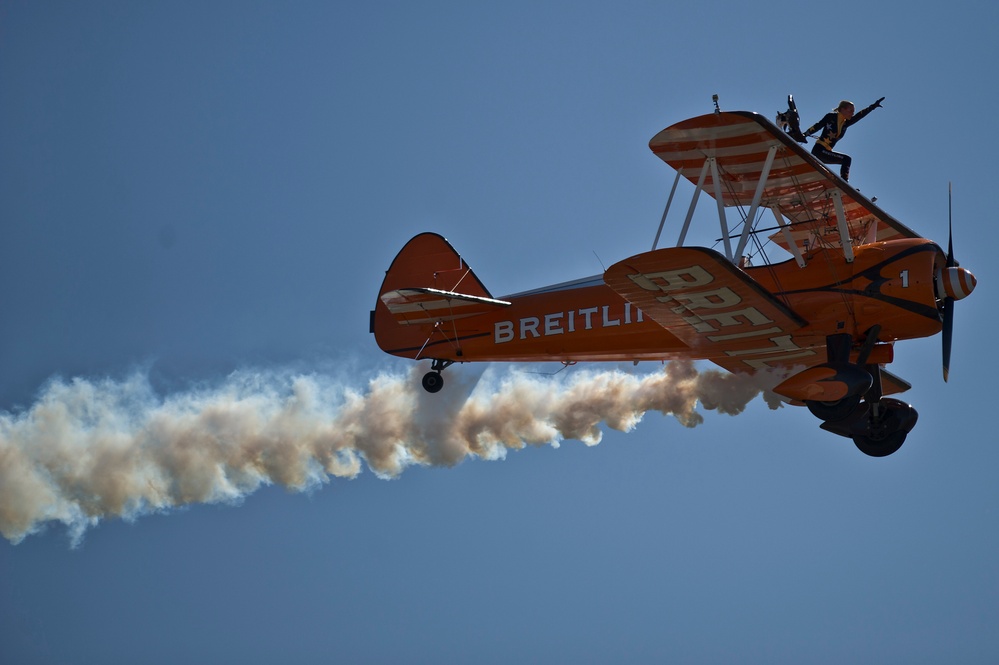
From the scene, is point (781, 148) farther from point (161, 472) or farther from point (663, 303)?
point (161, 472)

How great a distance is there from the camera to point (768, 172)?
51.0 ft

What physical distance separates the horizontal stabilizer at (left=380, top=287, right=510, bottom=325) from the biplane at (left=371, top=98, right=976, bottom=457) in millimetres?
24

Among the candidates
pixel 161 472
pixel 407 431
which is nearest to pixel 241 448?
pixel 161 472

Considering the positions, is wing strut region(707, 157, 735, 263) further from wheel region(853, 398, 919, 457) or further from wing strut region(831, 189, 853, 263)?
wheel region(853, 398, 919, 457)

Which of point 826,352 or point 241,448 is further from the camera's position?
point 241,448

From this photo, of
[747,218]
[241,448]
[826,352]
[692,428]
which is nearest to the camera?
[747,218]

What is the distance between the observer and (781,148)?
15852mm

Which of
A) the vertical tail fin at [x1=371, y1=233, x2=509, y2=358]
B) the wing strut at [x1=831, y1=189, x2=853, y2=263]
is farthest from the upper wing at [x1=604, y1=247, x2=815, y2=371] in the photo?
the vertical tail fin at [x1=371, y1=233, x2=509, y2=358]

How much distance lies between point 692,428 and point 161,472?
301 inches

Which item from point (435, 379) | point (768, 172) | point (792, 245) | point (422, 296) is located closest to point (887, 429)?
point (792, 245)

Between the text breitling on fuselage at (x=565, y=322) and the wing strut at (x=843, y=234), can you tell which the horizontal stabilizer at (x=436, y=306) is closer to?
the text breitling on fuselage at (x=565, y=322)

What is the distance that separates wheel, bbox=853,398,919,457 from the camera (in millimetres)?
16969

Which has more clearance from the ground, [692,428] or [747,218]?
[747,218]

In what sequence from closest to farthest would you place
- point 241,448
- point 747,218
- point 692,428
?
point 747,218, point 692,428, point 241,448
